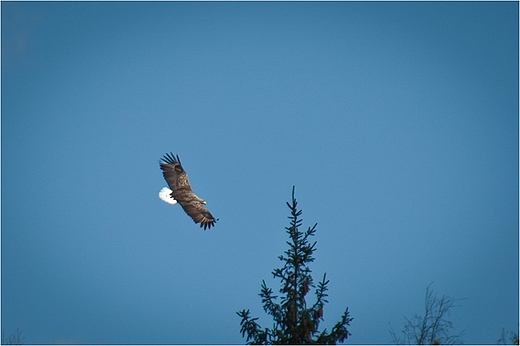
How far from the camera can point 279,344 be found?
679cm

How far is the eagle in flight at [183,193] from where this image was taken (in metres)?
15.6

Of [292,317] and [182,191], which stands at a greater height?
[182,191]

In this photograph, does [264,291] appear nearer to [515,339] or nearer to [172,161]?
[515,339]

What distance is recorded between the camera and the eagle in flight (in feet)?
51.1

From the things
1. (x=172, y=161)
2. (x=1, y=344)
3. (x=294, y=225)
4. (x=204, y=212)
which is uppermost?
(x=172, y=161)

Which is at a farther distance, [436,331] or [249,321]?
[436,331]

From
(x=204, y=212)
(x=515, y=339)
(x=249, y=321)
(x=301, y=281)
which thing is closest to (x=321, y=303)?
(x=301, y=281)

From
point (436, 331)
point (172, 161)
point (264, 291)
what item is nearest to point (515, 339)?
point (436, 331)

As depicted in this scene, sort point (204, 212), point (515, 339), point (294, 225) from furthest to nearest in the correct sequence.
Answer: point (204, 212)
point (515, 339)
point (294, 225)

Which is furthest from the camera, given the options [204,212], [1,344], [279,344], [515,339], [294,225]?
[204,212]

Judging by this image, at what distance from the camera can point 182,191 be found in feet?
51.9

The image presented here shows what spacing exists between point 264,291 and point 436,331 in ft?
7.64

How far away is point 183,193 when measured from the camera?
51.9ft

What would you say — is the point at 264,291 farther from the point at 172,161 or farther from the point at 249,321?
the point at 172,161
